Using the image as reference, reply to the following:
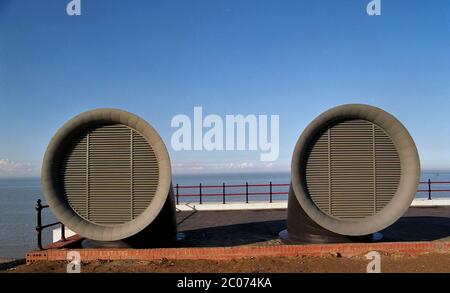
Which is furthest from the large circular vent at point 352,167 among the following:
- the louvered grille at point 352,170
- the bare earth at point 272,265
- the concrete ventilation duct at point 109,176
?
the concrete ventilation duct at point 109,176

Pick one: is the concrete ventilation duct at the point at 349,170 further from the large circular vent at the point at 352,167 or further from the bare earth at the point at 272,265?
the bare earth at the point at 272,265

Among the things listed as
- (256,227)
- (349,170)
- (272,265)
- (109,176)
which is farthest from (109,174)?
(349,170)

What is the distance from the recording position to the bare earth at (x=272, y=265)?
634 cm

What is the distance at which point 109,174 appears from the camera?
7.40 metres

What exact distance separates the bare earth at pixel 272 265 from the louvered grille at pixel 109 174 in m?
1.03

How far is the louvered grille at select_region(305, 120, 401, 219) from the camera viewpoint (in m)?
7.55

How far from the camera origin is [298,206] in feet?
25.7

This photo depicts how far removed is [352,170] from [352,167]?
0.06 metres

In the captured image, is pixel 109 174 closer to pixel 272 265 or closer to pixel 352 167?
pixel 272 265

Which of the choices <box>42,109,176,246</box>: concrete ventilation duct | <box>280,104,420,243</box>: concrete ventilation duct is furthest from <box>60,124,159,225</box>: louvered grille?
<box>280,104,420,243</box>: concrete ventilation duct

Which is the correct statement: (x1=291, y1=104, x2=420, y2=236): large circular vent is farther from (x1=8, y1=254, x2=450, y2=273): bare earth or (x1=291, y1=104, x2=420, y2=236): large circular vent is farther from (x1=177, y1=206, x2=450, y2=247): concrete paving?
(x1=177, y1=206, x2=450, y2=247): concrete paving

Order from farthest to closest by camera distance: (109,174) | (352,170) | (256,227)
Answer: (256,227), (352,170), (109,174)

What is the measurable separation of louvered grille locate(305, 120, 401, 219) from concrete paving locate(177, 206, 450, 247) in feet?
4.43
